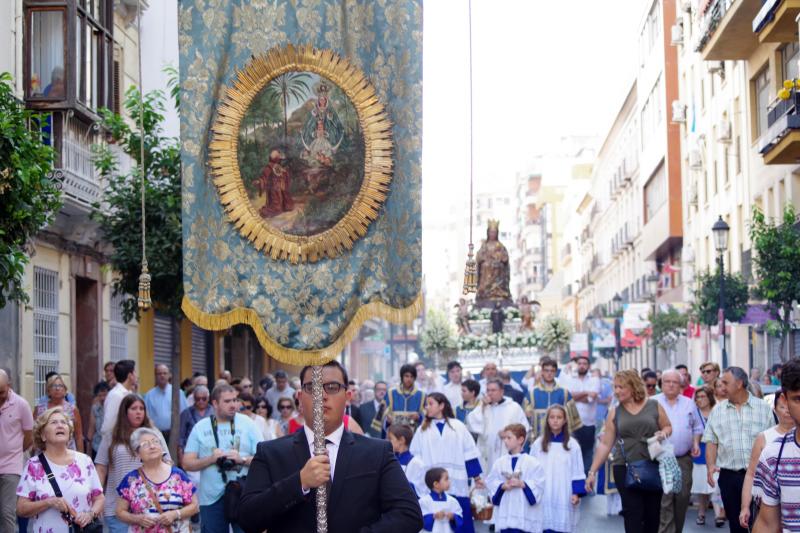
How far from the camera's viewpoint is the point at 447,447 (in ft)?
53.9

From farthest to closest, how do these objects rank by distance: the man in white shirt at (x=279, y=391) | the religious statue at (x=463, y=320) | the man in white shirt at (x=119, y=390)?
the religious statue at (x=463, y=320), the man in white shirt at (x=279, y=391), the man in white shirt at (x=119, y=390)

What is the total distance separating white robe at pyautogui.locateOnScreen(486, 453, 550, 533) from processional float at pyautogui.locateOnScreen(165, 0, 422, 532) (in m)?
8.07

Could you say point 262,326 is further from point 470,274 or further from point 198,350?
point 198,350

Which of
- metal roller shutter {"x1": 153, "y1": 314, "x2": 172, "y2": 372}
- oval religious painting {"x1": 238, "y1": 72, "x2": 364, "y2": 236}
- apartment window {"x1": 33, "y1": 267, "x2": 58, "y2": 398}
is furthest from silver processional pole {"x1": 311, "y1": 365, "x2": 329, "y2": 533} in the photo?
metal roller shutter {"x1": 153, "y1": 314, "x2": 172, "y2": 372}

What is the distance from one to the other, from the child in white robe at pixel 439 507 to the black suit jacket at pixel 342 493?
7503mm

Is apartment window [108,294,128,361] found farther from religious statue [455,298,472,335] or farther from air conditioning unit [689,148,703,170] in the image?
air conditioning unit [689,148,703,170]

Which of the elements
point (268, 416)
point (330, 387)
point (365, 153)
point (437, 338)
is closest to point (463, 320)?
point (437, 338)

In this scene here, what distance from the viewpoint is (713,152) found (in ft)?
151

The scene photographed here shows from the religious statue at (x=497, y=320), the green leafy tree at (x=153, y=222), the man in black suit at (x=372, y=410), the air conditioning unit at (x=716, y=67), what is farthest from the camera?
the air conditioning unit at (x=716, y=67)

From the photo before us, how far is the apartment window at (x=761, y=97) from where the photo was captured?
35188mm

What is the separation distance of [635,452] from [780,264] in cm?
1357

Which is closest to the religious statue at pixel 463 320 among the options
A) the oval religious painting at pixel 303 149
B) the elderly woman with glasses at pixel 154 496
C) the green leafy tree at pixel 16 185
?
the green leafy tree at pixel 16 185

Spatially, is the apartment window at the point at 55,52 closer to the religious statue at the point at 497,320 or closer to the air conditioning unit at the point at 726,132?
the religious statue at the point at 497,320

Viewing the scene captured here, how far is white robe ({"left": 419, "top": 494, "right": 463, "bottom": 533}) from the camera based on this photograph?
1407 centimetres
